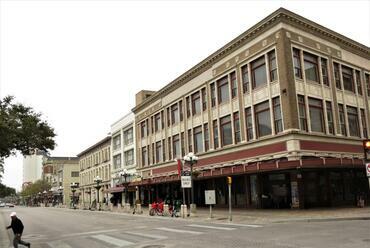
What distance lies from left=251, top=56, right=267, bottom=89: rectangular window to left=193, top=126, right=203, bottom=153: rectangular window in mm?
10354

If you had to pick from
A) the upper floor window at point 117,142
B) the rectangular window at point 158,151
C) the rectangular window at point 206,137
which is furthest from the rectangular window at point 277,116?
the upper floor window at point 117,142

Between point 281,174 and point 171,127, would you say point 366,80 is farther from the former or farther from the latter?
point 171,127

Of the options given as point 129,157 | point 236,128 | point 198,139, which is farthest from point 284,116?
point 129,157

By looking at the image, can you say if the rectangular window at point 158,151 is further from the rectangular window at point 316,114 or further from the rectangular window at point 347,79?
the rectangular window at point 347,79

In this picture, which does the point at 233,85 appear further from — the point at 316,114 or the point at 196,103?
the point at 316,114

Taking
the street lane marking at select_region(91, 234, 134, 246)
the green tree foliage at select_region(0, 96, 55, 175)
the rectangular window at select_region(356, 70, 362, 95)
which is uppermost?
the rectangular window at select_region(356, 70, 362, 95)

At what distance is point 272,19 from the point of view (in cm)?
3244

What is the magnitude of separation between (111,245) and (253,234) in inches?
217

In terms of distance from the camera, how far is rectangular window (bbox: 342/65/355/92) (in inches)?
1463

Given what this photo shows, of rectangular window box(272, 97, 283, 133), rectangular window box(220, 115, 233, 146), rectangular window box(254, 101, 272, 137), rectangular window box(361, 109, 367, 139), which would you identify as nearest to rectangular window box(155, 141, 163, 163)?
rectangular window box(220, 115, 233, 146)

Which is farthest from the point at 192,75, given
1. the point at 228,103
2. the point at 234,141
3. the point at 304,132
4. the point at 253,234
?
the point at 253,234

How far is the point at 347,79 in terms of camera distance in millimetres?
37594

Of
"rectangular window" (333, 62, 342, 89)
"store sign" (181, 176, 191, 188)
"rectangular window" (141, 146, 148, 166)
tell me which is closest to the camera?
"store sign" (181, 176, 191, 188)

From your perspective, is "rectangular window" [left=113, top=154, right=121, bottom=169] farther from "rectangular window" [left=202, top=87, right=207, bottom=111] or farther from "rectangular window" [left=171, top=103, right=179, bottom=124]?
"rectangular window" [left=202, top=87, right=207, bottom=111]
